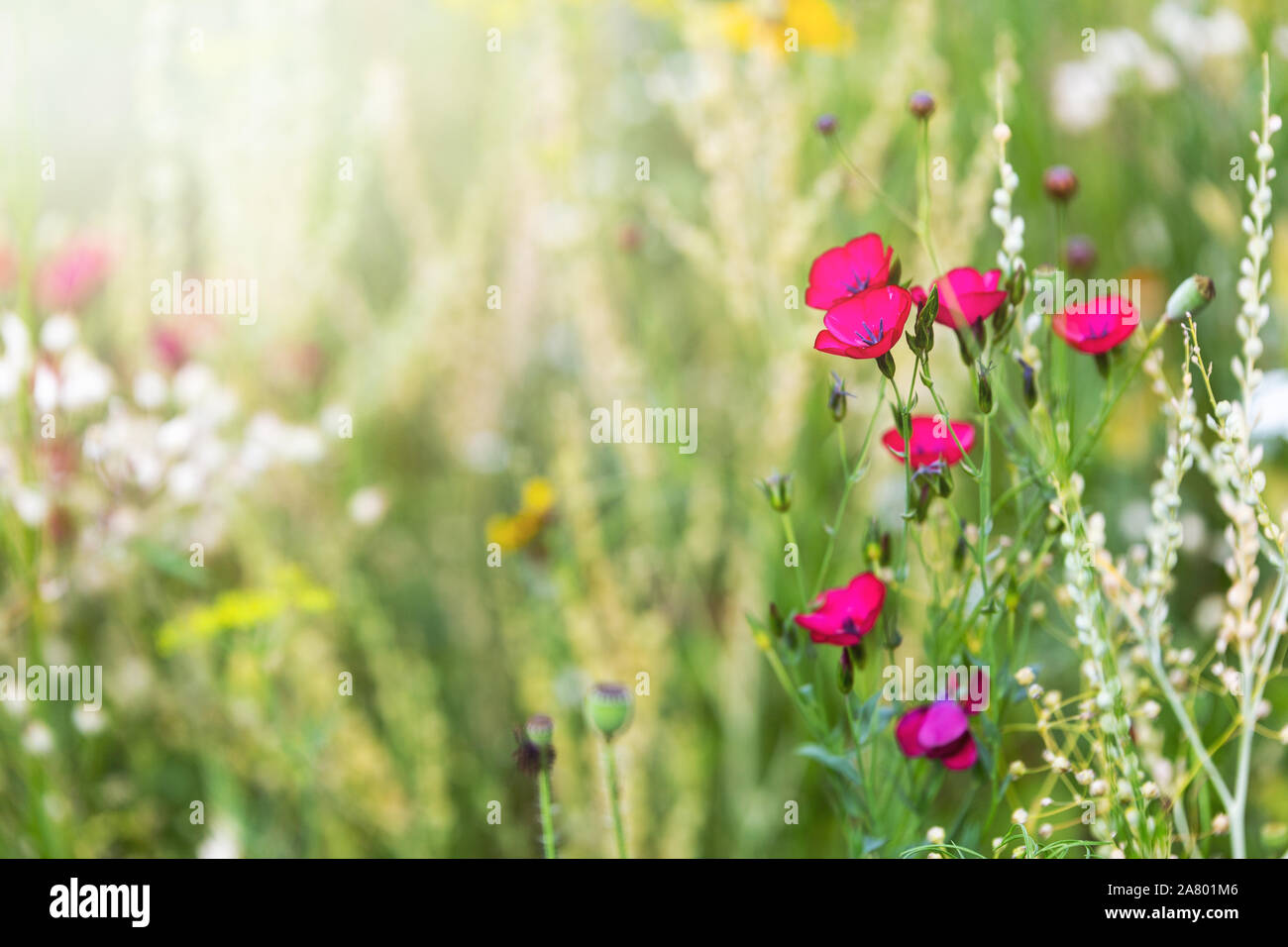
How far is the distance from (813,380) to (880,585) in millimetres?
632

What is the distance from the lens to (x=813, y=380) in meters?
1.12

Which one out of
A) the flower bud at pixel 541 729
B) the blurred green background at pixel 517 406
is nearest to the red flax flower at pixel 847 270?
the flower bud at pixel 541 729

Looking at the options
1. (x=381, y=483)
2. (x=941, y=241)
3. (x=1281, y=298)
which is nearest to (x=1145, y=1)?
(x=1281, y=298)

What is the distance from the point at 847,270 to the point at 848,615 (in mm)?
179

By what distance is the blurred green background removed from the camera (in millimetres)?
943

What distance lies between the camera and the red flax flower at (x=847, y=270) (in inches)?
20.5

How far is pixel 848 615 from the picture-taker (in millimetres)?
502

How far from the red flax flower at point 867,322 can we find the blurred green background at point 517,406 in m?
0.42

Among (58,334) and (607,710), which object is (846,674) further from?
(58,334)

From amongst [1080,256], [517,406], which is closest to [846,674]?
[1080,256]

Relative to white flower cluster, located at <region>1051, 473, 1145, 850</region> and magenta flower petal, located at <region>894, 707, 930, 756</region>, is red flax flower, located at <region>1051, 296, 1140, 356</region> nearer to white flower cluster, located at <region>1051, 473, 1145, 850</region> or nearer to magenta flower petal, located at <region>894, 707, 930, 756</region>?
white flower cluster, located at <region>1051, 473, 1145, 850</region>

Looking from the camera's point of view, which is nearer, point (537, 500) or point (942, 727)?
point (942, 727)

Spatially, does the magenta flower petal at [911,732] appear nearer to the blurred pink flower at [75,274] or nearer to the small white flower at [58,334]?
the small white flower at [58,334]

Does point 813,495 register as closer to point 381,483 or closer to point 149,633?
point 381,483
